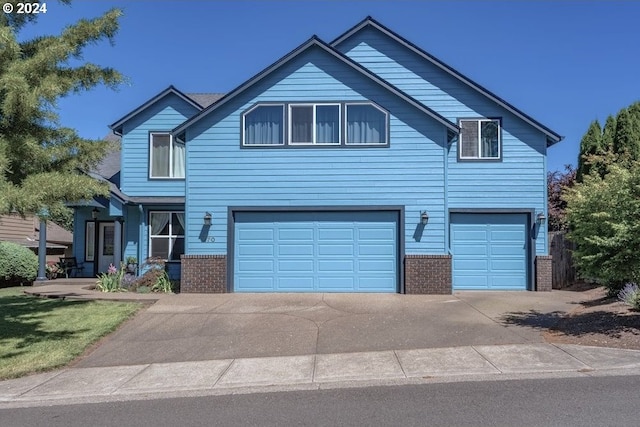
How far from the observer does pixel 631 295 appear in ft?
33.8

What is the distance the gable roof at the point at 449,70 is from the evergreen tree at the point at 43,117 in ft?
30.0

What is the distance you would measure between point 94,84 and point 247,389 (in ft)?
24.4

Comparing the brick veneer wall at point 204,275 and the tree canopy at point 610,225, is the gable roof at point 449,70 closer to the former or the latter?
the tree canopy at point 610,225

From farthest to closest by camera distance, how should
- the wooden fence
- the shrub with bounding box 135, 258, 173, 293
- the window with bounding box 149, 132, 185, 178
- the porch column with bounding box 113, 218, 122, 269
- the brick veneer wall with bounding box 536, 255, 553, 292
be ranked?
the porch column with bounding box 113, 218, 122, 269 < the window with bounding box 149, 132, 185, 178 < the wooden fence < the brick veneer wall with bounding box 536, 255, 553, 292 < the shrub with bounding box 135, 258, 173, 293

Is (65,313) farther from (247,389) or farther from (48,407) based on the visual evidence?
(247,389)

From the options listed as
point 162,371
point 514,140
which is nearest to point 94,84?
point 162,371

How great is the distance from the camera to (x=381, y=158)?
46.9 feet

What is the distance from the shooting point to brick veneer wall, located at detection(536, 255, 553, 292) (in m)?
15.0

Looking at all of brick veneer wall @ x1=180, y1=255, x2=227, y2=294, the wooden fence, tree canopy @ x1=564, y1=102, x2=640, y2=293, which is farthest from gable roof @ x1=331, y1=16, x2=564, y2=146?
brick veneer wall @ x1=180, y1=255, x2=227, y2=294

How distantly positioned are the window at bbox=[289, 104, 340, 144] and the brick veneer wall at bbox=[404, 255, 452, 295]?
4.11m

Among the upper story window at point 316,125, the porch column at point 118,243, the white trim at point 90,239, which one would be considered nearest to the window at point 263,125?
the upper story window at point 316,125

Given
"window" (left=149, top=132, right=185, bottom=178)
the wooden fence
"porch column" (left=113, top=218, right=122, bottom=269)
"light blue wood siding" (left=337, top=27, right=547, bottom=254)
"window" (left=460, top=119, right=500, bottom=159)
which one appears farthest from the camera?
"porch column" (left=113, top=218, right=122, bottom=269)

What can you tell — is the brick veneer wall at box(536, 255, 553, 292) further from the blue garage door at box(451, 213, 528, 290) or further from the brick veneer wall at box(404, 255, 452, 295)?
the brick veneer wall at box(404, 255, 452, 295)

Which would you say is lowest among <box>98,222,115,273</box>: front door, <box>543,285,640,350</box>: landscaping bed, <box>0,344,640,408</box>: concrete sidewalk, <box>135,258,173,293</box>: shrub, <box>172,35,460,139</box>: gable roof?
<box>0,344,640,408</box>: concrete sidewalk
